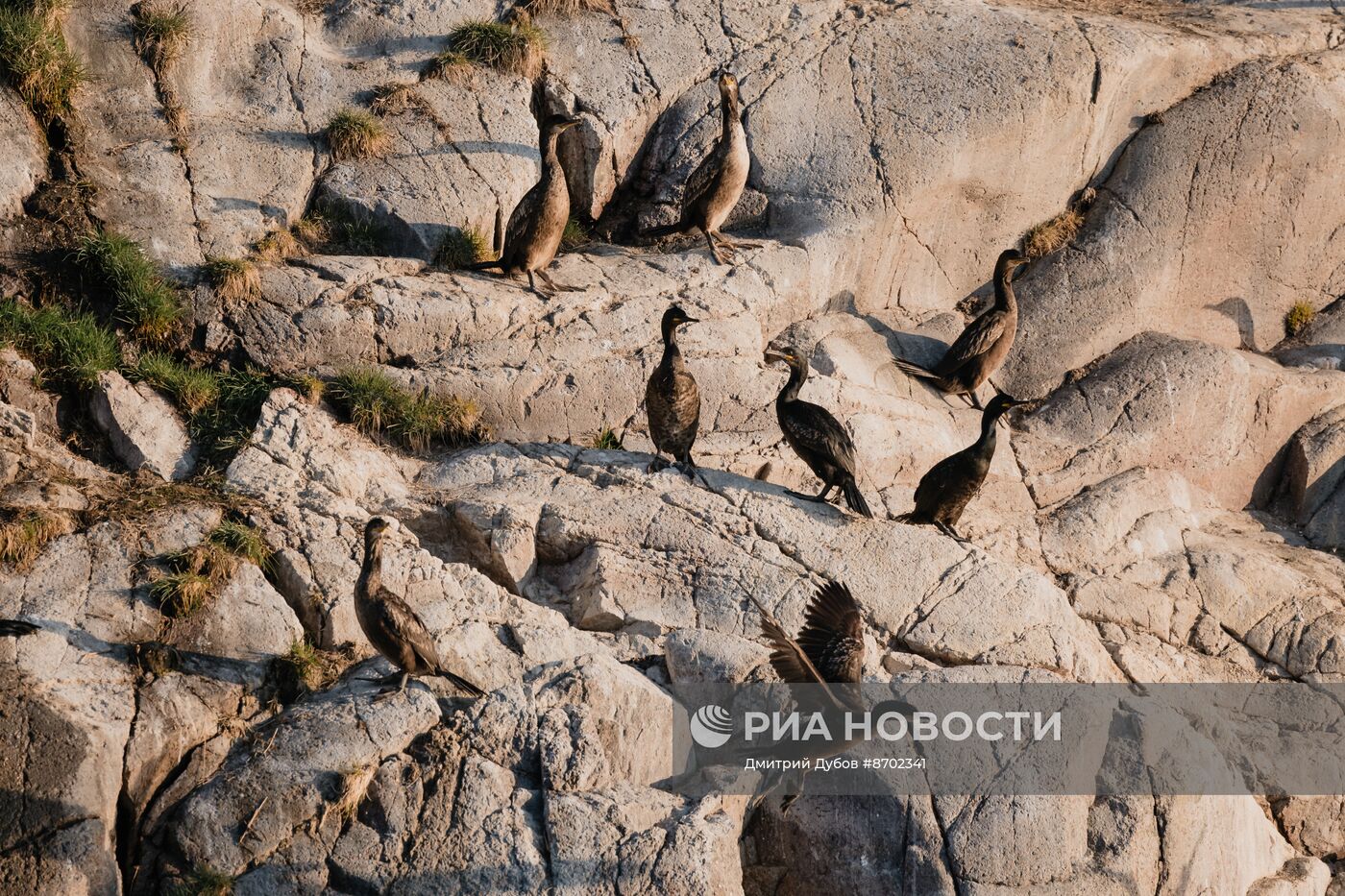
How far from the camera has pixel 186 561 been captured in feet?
28.3

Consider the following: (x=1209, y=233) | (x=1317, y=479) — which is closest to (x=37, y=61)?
(x=1209, y=233)

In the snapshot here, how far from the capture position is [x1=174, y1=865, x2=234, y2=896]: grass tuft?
715 cm

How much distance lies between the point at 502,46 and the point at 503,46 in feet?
0.04

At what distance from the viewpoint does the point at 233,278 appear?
10938mm

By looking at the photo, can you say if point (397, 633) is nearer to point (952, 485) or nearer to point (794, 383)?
point (794, 383)

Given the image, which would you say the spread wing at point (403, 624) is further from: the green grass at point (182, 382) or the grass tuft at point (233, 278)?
the grass tuft at point (233, 278)

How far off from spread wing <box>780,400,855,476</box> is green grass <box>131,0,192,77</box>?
229 inches

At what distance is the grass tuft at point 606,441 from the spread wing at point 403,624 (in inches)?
124

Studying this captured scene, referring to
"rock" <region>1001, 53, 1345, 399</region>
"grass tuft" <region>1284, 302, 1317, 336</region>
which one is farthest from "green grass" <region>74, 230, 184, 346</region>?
"grass tuft" <region>1284, 302, 1317, 336</region>

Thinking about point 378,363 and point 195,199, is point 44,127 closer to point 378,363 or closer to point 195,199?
point 195,199

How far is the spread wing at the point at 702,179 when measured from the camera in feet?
39.4

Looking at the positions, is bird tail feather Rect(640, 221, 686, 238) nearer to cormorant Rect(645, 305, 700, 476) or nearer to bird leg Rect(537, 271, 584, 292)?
bird leg Rect(537, 271, 584, 292)

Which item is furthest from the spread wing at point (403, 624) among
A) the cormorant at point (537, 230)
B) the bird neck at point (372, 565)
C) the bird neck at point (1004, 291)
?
the bird neck at point (1004, 291)

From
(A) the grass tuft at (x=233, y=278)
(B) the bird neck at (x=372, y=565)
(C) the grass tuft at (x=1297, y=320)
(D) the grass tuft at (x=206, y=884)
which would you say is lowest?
(D) the grass tuft at (x=206, y=884)
